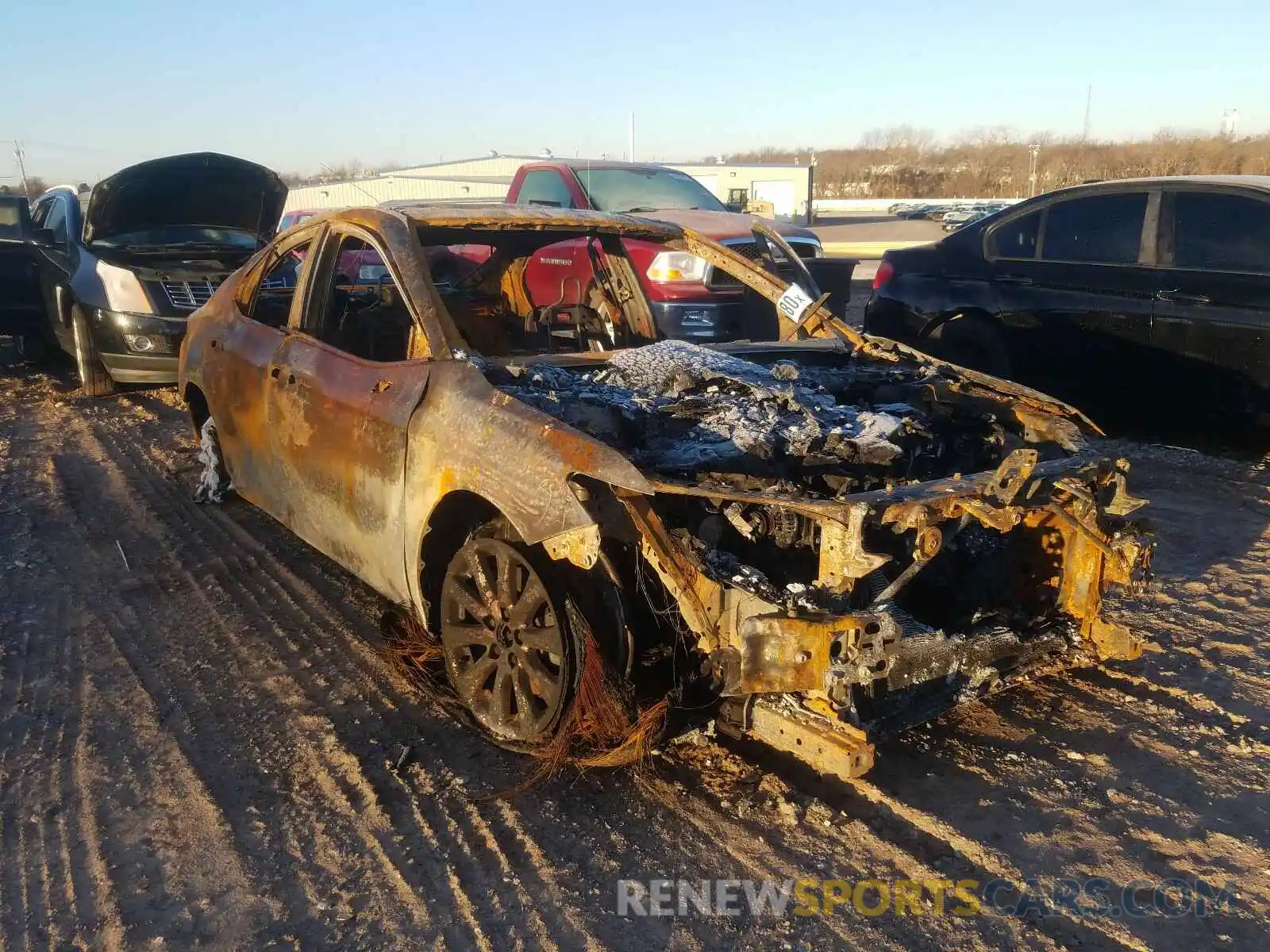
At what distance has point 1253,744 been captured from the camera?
10.7ft

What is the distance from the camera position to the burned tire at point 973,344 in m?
6.96

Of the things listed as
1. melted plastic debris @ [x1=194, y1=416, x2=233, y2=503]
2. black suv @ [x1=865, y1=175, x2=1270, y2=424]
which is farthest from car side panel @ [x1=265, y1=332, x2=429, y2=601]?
black suv @ [x1=865, y1=175, x2=1270, y2=424]

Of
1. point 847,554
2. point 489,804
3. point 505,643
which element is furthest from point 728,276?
point 489,804

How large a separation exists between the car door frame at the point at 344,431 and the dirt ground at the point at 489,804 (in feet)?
1.61

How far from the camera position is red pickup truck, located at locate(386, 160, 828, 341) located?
8414 millimetres

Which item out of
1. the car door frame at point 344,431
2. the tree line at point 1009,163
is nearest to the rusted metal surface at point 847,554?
the car door frame at point 344,431

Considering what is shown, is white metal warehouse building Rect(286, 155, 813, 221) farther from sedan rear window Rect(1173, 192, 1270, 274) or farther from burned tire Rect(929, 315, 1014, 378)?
sedan rear window Rect(1173, 192, 1270, 274)

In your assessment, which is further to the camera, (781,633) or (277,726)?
(277,726)

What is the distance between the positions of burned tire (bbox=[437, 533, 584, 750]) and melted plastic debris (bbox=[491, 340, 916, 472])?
50cm

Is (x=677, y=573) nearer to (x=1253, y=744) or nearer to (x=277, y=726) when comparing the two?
(x=277, y=726)

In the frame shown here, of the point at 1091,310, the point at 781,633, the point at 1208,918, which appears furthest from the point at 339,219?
the point at 1091,310

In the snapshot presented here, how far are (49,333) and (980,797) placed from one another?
10.6m

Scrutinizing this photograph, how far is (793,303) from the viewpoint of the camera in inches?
189

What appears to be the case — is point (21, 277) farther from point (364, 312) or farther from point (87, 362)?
point (364, 312)
